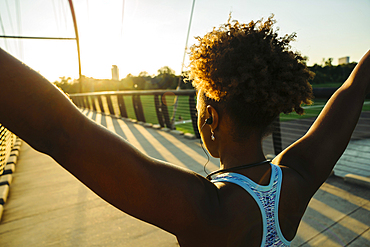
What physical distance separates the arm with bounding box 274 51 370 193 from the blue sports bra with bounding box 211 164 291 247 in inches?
9.4

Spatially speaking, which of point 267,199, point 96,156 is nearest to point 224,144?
point 267,199

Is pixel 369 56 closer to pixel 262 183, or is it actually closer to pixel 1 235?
pixel 262 183

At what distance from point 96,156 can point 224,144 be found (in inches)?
25.4

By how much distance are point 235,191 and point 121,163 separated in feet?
1.38

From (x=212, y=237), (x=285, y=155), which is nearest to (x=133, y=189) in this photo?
(x=212, y=237)

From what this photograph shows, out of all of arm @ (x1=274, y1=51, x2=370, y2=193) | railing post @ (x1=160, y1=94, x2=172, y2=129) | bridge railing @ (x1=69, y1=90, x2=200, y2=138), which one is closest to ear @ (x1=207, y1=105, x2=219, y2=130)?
arm @ (x1=274, y1=51, x2=370, y2=193)

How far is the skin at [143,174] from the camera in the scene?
20.4 inches

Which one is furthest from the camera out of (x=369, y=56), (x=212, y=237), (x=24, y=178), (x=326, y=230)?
(x=24, y=178)

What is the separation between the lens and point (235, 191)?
83cm

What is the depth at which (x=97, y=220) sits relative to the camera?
2.57 meters

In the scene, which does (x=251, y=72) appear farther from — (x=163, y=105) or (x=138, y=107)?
(x=138, y=107)

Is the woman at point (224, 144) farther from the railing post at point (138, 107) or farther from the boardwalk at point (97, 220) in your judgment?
the railing post at point (138, 107)

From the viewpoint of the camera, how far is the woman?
548mm

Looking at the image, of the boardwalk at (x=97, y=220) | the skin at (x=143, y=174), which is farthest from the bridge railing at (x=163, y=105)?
the skin at (x=143, y=174)
